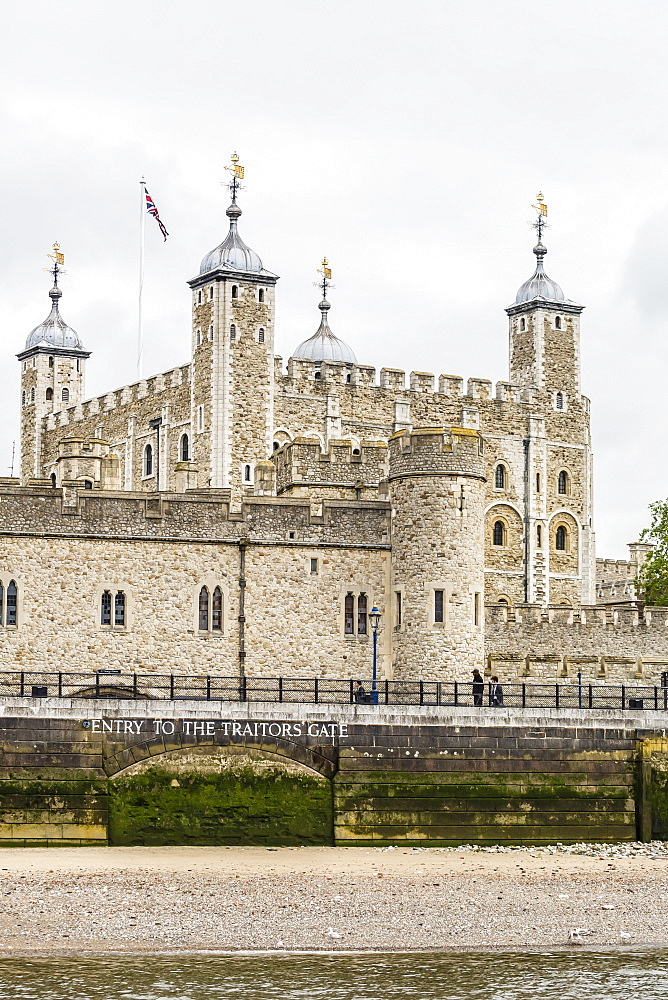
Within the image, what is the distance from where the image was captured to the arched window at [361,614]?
5119 cm

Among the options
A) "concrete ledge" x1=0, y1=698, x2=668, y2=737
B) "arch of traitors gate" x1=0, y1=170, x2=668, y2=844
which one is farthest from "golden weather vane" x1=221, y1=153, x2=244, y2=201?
"concrete ledge" x1=0, y1=698, x2=668, y2=737

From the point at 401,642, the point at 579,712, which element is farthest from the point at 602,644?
the point at 579,712

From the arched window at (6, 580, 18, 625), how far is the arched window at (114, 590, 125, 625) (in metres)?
2.50

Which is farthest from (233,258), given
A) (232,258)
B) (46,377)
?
(46,377)

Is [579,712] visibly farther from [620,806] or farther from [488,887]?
[488,887]

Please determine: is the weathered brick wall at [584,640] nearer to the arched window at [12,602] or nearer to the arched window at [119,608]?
the arched window at [119,608]

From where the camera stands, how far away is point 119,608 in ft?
162

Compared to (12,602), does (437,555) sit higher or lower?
higher

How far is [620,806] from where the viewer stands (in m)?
41.9

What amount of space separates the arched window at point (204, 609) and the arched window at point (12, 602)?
4696 millimetres

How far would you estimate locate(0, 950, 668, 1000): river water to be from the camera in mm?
28031

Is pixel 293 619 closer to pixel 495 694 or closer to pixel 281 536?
pixel 281 536

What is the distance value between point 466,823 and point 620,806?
3.60m

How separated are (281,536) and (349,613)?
2676 millimetres
